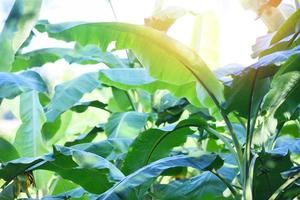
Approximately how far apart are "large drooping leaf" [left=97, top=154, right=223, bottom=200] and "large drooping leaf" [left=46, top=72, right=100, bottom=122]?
0.68m

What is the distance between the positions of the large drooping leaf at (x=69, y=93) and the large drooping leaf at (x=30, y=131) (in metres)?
0.07

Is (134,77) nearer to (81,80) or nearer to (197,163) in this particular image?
(81,80)

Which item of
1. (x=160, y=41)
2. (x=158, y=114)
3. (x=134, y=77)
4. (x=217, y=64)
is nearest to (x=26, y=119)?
(x=134, y=77)

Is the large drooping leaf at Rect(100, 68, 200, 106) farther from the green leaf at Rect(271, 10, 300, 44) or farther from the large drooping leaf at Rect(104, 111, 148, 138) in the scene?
the green leaf at Rect(271, 10, 300, 44)

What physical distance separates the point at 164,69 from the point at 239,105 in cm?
25

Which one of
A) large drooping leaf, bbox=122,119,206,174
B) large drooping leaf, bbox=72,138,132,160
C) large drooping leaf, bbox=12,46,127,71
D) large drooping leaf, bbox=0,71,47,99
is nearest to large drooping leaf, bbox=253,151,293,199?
large drooping leaf, bbox=122,119,206,174

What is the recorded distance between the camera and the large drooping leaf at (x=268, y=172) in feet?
4.33

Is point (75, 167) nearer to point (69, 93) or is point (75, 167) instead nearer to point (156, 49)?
point (156, 49)

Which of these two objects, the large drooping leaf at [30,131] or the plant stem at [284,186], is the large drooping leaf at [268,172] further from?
the large drooping leaf at [30,131]

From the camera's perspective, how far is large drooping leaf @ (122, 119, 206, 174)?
147 cm

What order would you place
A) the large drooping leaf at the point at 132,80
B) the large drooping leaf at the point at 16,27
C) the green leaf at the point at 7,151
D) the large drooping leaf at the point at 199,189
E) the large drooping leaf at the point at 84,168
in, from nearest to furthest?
the large drooping leaf at the point at 84,168
the large drooping leaf at the point at 16,27
the large drooping leaf at the point at 199,189
the green leaf at the point at 7,151
the large drooping leaf at the point at 132,80

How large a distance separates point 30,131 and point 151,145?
487 mm

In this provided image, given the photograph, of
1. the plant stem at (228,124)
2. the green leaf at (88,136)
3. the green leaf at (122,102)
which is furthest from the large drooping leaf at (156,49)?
the green leaf at (122,102)

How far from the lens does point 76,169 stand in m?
1.38
